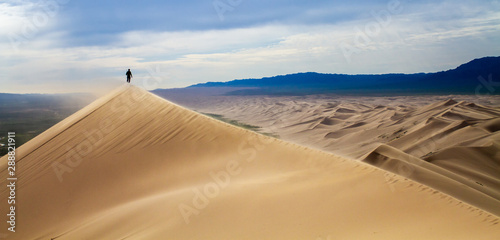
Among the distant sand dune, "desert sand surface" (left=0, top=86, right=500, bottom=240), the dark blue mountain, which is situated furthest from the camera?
the dark blue mountain

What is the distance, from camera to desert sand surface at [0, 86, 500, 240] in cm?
519

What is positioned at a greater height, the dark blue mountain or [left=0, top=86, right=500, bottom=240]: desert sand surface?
the dark blue mountain

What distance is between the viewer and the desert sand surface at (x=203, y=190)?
5191 mm

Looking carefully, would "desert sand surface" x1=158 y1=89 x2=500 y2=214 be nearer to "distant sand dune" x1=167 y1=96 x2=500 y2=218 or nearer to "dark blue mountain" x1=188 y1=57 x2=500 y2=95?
"distant sand dune" x1=167 y1=96 x2=500 y2=218

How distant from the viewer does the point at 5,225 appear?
7344 millimetres

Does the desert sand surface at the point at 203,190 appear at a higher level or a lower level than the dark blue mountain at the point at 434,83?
lower

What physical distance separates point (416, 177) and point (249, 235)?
5.80 m

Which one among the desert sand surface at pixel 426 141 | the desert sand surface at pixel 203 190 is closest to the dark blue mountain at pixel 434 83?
the desert sand surface at pixel 426 141

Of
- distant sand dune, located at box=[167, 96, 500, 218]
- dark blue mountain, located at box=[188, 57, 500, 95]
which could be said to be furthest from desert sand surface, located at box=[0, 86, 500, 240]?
dark blue mountain, located at box=[188, 57, 500, 95]

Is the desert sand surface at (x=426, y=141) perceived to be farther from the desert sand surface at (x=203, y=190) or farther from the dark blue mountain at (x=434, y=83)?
the dark blue mountain at (x=434, y=83)

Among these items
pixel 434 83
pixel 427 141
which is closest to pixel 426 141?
pixel 427 141

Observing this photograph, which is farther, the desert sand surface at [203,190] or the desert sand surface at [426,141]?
the desert sand surface at [426,141]

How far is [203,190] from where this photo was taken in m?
6.89

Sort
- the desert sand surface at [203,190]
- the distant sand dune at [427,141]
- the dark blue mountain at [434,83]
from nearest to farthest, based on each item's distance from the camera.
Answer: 1. the desert sand surface at [203,190]
2. the distant sand dune at [427,141]
3. the dark blue mountain at [434,83]
